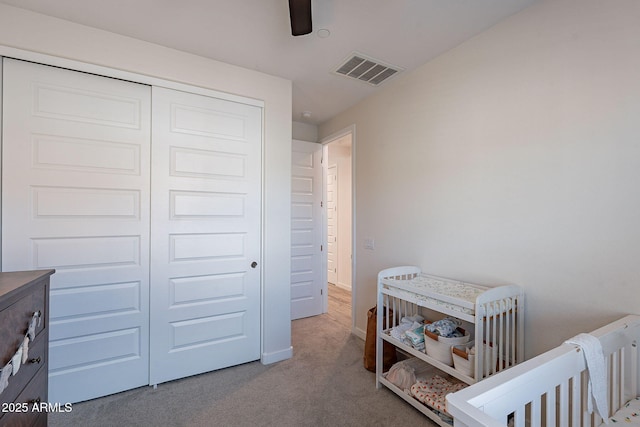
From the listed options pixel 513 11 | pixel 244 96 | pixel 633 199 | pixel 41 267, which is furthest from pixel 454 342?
pixel 41 267

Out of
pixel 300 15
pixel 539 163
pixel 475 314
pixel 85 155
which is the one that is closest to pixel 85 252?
pixel 85 155

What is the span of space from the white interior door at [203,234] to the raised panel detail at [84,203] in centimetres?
16

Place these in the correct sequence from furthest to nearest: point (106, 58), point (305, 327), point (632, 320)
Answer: point (305, 327) → point (106, 58) → point (632, 320)

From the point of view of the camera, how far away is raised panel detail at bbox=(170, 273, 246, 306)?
2180 mm

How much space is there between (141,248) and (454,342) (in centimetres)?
223

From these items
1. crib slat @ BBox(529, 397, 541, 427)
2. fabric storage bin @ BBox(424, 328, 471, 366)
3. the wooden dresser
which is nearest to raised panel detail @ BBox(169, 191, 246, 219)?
the wooden dresser

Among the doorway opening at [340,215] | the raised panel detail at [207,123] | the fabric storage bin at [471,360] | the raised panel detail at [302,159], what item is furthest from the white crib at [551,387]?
the doorway opening at [340,215]

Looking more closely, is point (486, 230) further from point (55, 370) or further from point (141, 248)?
point (55, 370)

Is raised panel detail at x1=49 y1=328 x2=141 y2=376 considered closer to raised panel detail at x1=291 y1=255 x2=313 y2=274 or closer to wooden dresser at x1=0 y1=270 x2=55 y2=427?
wooden dresser at x1=0 y1=270 x2=55 y2=427

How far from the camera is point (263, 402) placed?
76.4 inches

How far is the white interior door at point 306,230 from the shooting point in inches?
142

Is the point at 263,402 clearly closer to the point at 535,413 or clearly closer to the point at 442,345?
the point at 442,345

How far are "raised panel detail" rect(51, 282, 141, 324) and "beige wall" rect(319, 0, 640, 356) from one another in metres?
2.24

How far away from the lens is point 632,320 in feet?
3.99
